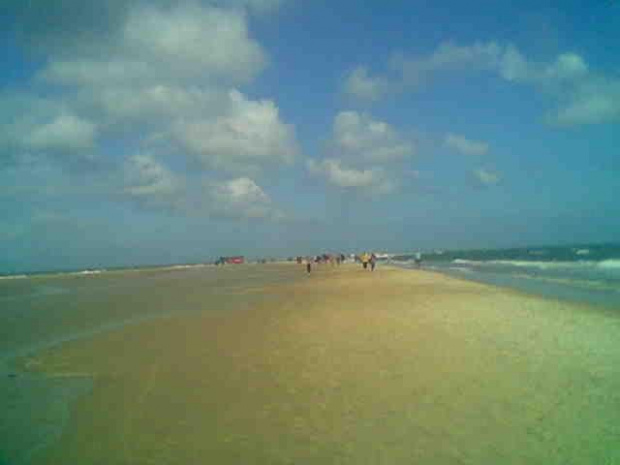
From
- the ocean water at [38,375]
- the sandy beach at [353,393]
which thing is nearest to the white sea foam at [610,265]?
the sandy beach at [353,393]

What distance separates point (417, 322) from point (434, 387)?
742cm

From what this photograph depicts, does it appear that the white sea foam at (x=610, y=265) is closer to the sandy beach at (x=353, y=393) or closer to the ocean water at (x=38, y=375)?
the sandy beach at (x=353, y=393)

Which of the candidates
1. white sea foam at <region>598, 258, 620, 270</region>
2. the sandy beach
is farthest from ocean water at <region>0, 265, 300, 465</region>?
white sea foam at <region>598, 258, 620, 270</region>

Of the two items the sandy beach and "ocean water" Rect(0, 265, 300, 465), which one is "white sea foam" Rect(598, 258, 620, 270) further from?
"ocean water" Rect(0, 265, 300, 465)

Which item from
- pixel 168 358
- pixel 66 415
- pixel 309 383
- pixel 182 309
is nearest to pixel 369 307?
pixel 182 309

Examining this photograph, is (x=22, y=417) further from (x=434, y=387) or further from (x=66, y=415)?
(x=434, y=387)

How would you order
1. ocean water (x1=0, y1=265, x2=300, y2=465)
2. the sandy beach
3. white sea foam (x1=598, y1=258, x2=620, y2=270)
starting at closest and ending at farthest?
the sandy beach < ocean water (x1=0, y1=265, x2=300, y2=465) < white sea foam (x1=598, y1=258, x2=620, y2=270)

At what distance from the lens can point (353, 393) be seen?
789 cm

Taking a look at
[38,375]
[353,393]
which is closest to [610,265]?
[353,393]

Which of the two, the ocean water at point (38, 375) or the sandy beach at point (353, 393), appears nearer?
the sandy beach at point (353, 393)

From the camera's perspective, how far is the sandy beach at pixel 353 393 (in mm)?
5730

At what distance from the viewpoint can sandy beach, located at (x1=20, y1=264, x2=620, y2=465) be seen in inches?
226

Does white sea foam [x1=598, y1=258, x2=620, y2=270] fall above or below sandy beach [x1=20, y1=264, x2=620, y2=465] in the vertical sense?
above

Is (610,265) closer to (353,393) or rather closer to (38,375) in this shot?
(353,393)
